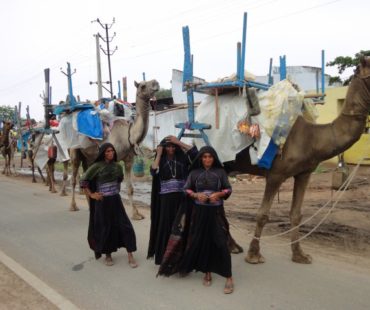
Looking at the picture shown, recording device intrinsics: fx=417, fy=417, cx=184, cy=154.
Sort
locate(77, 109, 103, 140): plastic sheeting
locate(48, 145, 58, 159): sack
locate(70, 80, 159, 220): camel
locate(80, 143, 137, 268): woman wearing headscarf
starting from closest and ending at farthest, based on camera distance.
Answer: locate(80, 143, 137, 268): woman wearing headscarf, locate(70, 80, 159, 220): camel, locate(77, 109, 103, 140): plastic sheeting, locate(48, 145, 58, 159): sack

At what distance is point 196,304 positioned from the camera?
13.8 feet

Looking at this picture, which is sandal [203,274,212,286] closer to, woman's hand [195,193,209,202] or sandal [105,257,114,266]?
woman's hand [195,193,209,202]

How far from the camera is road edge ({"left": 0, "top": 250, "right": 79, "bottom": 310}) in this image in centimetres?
433

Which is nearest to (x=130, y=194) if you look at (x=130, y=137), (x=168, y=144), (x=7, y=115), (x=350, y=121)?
(x=130, y=137)

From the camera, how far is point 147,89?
731 cm

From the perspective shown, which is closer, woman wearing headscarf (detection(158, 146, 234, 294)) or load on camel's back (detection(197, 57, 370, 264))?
woman wearing headscarf (detection(158, 146, 234, 294))

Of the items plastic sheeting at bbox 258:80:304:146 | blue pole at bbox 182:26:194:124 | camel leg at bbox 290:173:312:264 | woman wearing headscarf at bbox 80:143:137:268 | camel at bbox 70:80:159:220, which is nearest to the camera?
plastic sheeting at bbox 258:80:304:146

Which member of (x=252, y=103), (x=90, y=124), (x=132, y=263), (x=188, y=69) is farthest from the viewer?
(x=90, y=124)

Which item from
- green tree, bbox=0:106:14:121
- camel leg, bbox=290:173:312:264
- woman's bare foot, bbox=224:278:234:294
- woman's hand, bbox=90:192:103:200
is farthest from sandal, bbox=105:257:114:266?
green tree, bbox=0:106:14:121

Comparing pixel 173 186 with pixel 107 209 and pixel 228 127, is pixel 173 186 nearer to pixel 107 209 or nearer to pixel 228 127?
pixel 107 209

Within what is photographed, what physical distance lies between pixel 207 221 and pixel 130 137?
154 inches

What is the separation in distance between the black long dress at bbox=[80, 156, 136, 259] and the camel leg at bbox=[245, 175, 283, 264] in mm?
1563

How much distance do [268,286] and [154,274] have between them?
139 cm

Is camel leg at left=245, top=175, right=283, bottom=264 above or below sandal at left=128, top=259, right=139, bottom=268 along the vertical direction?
above
